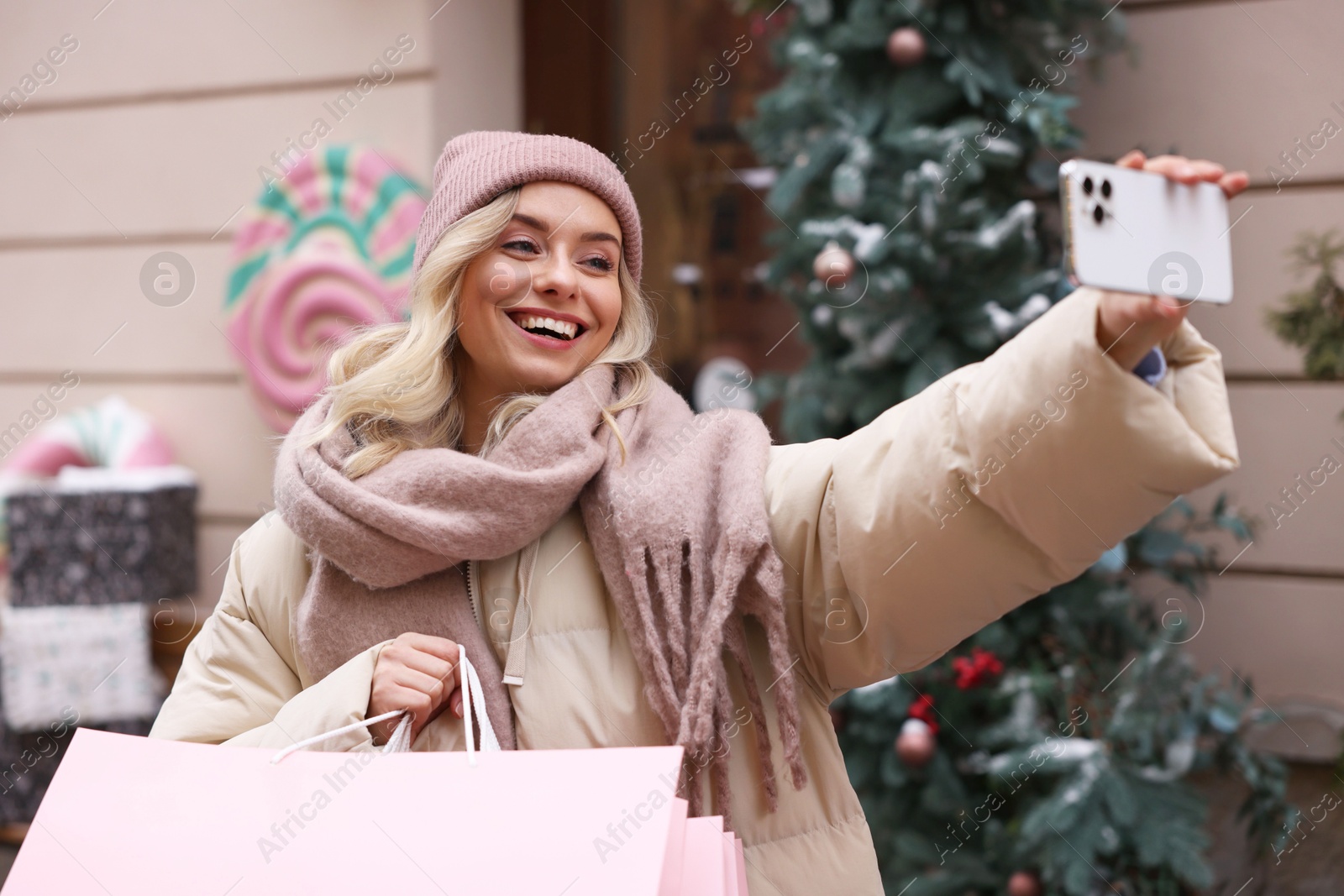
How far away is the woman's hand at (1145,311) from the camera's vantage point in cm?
92

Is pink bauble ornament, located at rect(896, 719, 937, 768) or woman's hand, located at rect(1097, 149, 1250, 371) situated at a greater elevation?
woman's hand, located at rect(1097, 149, 1250, 371)

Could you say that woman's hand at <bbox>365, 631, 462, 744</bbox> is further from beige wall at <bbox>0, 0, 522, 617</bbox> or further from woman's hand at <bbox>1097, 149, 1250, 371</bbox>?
beige wall at <bbox>0, 0, 522, 617</bbox>

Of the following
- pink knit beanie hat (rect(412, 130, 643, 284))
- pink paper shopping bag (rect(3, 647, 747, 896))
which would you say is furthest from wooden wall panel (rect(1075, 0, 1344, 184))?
pink paper shopping bag (rect(3, 647, 747, 896))

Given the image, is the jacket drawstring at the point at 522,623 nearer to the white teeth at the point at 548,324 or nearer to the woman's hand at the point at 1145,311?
the white teeth at the point at 548,324

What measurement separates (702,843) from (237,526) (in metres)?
3.41

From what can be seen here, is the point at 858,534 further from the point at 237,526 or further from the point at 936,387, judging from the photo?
the point at 237,526

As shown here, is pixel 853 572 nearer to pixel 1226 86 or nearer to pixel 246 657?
pixel 246 657

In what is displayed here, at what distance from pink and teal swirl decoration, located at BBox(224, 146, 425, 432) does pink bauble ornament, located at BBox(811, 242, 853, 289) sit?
5.06 feet

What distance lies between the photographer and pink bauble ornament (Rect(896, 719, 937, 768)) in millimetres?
2605

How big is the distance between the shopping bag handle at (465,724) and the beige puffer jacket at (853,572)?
40 millimetres

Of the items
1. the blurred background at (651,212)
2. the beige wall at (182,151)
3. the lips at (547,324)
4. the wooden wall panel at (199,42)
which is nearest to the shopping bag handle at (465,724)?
the lips at (547,324)

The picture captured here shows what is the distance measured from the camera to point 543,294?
147 centimetres

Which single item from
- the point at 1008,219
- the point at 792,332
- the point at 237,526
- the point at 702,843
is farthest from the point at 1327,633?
the point at 237,526

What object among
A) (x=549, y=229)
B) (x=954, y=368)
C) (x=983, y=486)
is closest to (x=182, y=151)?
(x=954, y=368)
